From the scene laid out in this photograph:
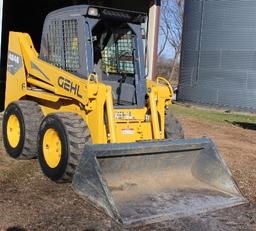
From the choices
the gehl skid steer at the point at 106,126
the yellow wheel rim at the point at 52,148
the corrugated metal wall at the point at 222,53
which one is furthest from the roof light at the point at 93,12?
the corrugated metal wall at the point at 222,53

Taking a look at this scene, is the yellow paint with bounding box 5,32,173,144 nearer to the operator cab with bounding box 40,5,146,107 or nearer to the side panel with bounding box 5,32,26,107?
the side panel with bounding box 5,32,26,107

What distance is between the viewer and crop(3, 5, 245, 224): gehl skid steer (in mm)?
5984

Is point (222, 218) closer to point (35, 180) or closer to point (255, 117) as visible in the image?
point (35, 180)

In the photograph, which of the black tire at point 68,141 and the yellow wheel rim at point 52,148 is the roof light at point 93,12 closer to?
the black tire at point 68,141

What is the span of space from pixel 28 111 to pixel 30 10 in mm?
10808

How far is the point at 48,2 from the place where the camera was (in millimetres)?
17641

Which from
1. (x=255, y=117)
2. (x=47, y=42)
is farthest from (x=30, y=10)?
(x=47, y=42)

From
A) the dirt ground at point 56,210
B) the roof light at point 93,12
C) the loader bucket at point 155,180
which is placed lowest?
the dirt ground at point 56,210

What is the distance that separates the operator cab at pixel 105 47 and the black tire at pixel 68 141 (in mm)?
735

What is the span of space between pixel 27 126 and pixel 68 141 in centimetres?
156

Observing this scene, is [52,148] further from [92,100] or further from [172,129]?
[172,129]

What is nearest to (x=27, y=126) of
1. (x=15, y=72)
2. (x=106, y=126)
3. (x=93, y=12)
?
(x=15, y=72)

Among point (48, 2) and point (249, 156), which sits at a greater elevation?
point (48, 2)

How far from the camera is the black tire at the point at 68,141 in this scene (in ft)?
21.2
